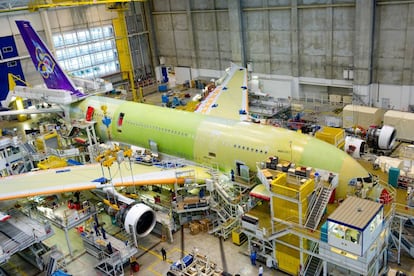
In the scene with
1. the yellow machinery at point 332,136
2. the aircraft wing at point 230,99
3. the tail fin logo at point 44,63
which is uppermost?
the tail fin logo at point 44,63

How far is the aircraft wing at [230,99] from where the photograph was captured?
116 ft

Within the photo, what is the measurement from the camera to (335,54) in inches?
1725

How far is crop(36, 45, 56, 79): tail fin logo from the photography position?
1491 inches

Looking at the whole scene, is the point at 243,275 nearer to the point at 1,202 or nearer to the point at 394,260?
the point at 394,260

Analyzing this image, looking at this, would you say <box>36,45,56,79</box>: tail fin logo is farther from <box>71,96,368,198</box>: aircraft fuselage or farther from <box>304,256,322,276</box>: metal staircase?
<box>304,256,322,276</box>: metal staircase

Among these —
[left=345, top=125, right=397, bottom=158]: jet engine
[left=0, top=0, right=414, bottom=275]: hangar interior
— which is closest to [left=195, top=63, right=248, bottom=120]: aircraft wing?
[left=0, top=0, right=414, bottom=275]: hangar interior

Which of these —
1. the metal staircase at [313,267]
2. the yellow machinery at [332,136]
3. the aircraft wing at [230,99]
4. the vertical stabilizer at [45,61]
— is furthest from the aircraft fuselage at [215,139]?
the aircraft wing at [230,99]

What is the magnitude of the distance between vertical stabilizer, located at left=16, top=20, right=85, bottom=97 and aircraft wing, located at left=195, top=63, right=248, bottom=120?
11.9 m

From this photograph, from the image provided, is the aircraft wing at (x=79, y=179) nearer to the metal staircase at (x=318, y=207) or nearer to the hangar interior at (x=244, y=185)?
the hangar interior at (x=244, y=185)

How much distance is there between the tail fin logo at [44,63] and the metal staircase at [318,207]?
27.8 meters

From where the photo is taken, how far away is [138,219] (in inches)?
872

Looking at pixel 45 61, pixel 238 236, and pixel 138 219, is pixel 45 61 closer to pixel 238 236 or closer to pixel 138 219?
pixel 138 219

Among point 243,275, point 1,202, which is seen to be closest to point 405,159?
point 243,275

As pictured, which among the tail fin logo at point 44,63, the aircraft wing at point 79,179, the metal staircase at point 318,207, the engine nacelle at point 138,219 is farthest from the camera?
the tail fin logo at point 44,63
